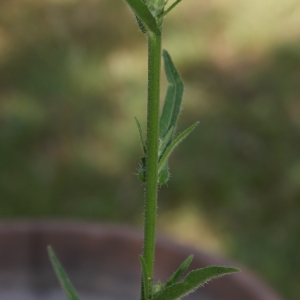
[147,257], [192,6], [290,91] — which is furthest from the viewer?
[192,6]

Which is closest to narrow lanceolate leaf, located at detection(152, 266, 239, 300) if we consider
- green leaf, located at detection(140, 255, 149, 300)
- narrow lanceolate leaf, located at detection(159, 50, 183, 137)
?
green leaf, located at detection(140, 255, 149, 300)

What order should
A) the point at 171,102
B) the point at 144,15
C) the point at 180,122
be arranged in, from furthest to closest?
the point at 180,122 → the point at 171,102 → the point at 144,15

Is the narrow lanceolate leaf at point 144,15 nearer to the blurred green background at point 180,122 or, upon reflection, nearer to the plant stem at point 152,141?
the plant stem at point 152,141

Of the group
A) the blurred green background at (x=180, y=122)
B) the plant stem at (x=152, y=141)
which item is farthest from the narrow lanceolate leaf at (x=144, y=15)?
the blurred green background at (x=180, y=122)

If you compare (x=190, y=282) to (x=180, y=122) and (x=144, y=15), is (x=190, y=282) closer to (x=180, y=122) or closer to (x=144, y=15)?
(x=144, y=15)

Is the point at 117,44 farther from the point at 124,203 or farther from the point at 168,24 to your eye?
the point at 124,203

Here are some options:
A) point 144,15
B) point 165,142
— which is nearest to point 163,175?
point 165,142

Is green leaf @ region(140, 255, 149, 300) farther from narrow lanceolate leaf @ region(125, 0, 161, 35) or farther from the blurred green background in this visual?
the blurred green background

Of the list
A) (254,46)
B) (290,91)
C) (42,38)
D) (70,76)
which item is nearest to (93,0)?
(42,38)
